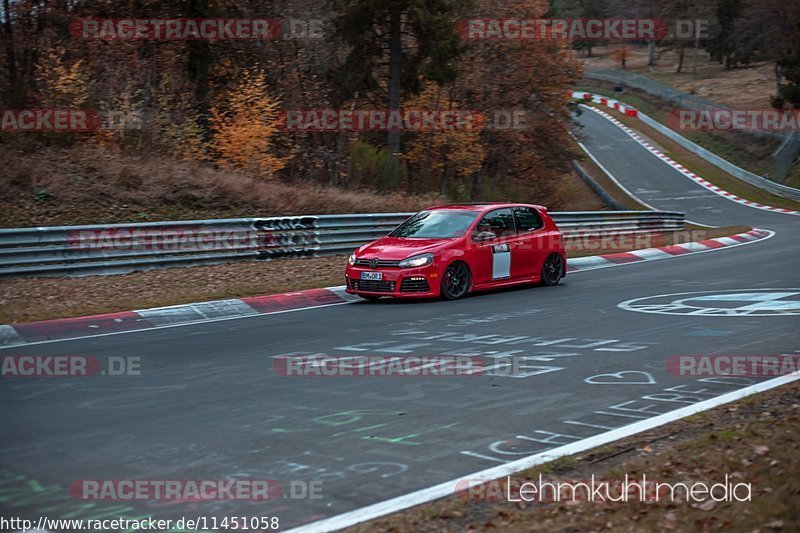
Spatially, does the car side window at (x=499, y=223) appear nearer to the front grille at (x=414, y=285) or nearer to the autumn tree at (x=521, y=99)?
the front grille at (x=414, y=285)

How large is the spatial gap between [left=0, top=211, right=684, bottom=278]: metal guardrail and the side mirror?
4.63 m

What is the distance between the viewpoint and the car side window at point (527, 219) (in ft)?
52.3

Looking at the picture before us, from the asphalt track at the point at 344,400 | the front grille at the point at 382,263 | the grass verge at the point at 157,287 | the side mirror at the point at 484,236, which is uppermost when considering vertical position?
the side mirror at the point at 484,236

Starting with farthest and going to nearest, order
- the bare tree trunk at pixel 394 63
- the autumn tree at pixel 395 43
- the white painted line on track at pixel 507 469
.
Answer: the bare tree trunk at pixel 394 63 < the autumn tree at pixel 395 43 < the white painted line on track at pixel 507 469

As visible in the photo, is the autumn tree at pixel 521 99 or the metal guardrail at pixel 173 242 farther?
the autumn tree at pixel 521 99

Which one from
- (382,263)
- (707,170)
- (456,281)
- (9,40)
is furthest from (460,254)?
(707,170)

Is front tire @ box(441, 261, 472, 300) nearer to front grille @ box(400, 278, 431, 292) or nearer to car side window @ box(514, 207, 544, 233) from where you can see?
front grille @ box(400, 278, 431, 292)

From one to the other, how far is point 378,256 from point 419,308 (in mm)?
1273

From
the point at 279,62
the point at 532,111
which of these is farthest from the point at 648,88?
the point at 279,62

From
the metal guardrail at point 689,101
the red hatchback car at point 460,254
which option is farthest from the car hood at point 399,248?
the metal guardrail at point 689,101

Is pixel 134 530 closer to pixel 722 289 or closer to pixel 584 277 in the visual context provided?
pixel 722 289

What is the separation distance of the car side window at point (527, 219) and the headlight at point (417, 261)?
2447 millimetres

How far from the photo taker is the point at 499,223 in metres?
15.5

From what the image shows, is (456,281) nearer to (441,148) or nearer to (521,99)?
(441,148)
